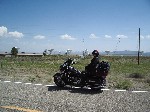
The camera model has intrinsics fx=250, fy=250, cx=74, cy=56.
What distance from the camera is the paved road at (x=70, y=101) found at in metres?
7.85

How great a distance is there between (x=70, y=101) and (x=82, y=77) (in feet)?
9.98

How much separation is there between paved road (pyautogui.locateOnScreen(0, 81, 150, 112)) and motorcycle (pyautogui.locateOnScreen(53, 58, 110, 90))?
2.17ft

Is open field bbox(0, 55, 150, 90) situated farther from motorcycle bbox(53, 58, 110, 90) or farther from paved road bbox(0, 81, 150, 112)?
paved road bbox(0, 81, 150, 112)

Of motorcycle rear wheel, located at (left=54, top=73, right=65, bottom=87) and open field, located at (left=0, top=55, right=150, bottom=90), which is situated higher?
motorcycle rear wheel, located at (left=54, top=73, right=65, bottom=87)

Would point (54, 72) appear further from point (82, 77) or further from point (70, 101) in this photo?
point (70, 101)

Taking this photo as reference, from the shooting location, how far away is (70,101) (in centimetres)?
891

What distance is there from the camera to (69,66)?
12.2m

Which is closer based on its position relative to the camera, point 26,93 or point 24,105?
point 24,105

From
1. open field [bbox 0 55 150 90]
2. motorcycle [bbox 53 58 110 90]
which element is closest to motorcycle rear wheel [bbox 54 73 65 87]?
motorcycle [bbox 53 58 110 90]

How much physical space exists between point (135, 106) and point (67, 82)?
4548 millimetres

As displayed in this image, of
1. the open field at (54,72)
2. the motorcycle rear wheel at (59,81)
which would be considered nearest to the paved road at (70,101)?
the motorcycle rear wheel at (59,81)

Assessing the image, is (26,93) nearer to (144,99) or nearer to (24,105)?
(24,105)

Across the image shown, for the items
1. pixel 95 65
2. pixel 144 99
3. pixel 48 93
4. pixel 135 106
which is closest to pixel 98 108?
pixel 135 106

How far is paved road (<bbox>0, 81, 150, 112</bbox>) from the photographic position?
309 inches
